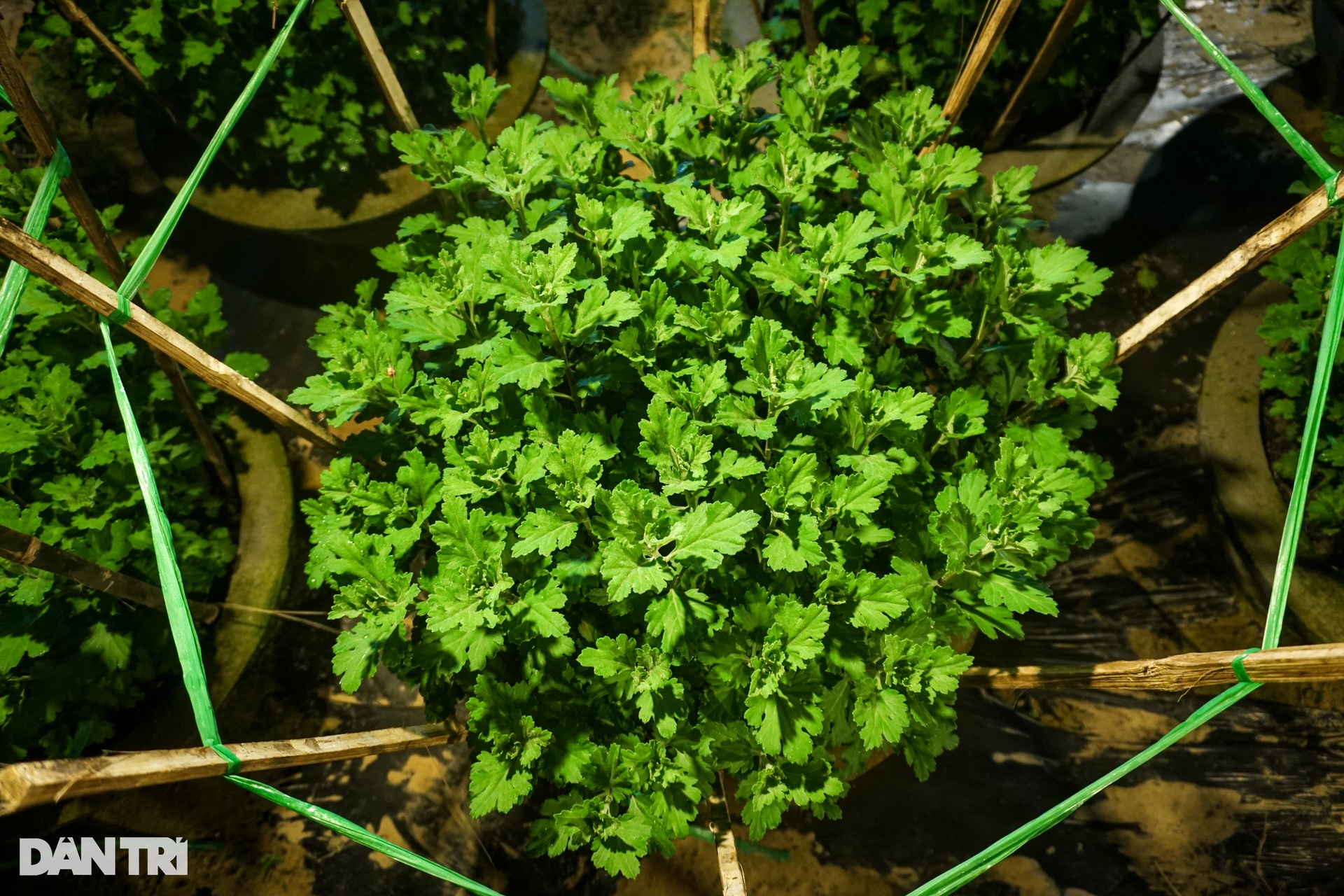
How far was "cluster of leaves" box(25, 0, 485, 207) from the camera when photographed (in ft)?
11.9

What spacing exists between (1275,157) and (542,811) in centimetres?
542

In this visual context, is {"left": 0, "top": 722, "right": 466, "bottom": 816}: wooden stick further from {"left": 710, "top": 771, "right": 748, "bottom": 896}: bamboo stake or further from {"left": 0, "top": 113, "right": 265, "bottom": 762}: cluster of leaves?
{"left": 0, "top": 113, "right": 265, "bottom": 762}: cluster of leaves

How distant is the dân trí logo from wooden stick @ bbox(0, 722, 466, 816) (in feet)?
5.98

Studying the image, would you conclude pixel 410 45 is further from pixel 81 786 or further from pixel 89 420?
pixel 81 786

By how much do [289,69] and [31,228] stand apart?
2.09 m

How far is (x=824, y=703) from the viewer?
2191 mm

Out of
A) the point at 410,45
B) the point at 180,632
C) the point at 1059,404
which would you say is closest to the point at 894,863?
the point at 1059,404

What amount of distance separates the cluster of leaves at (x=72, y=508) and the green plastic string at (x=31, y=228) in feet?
2.21

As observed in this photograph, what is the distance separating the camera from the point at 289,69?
3.72 m

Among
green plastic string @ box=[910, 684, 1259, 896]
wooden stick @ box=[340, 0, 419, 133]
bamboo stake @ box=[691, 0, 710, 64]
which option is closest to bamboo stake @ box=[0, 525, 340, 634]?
wooden stick @ box=[340, 0, 419, 133]

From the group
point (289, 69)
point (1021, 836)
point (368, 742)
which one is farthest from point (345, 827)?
point (289, 69)

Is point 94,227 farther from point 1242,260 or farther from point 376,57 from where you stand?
point 1242,260

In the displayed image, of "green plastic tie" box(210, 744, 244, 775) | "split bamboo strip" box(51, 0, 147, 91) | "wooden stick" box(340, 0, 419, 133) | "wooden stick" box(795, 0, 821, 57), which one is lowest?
"green plastic tie" box(210, 744, 244, 775)

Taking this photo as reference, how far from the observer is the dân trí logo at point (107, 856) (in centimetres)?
295
